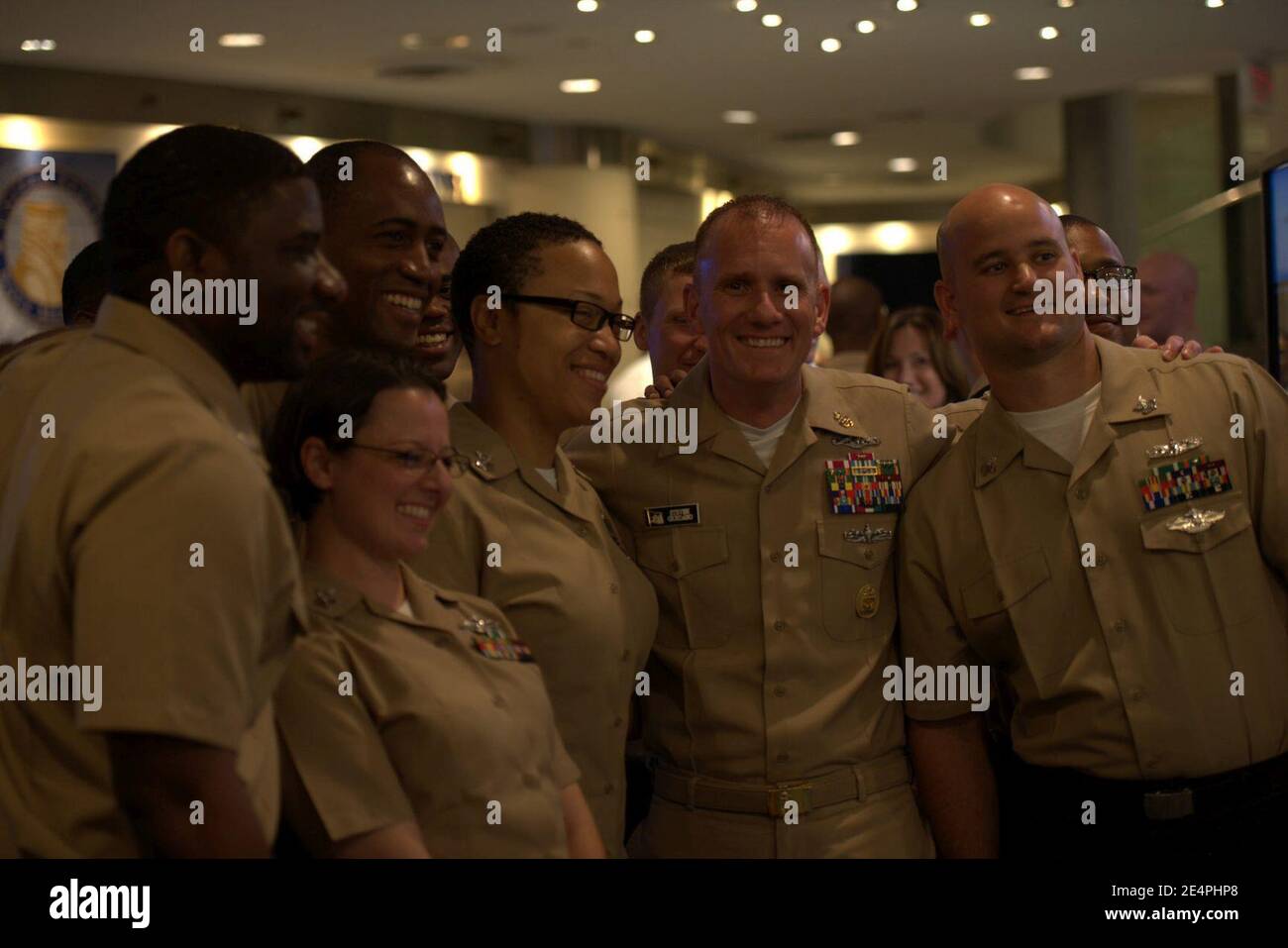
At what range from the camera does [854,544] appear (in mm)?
2660

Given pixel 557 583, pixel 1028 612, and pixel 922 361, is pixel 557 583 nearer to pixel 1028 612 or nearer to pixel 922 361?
pixel 1028 612

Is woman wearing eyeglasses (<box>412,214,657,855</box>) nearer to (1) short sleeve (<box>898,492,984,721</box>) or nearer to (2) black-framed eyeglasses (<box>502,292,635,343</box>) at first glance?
(2) black-framed eyeglasses (<box>502,292,635,343</box>)

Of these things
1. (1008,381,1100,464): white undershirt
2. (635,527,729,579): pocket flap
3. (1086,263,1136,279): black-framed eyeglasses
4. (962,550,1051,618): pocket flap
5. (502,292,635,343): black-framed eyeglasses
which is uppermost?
(1086,263,1136,279): black-framed eyeglasses

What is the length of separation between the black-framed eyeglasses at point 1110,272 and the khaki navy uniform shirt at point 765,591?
2.46ft

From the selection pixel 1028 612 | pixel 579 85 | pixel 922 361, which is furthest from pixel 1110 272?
pixel 579 85

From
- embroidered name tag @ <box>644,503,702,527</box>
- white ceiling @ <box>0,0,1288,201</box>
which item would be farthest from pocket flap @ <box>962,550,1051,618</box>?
white ceiling @ <box>0,0,1288,201</box>

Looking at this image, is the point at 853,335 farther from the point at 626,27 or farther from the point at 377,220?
the point at 377,220

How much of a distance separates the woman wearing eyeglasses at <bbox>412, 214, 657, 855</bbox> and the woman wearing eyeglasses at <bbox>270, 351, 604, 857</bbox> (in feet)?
1.10

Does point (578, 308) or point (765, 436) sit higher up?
point (578, 308)

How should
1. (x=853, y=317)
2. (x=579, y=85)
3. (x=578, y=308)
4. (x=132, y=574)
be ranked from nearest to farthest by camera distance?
(x=132, y=574) → (x=578, y=308) → (x=853, y=317) → (x=579, y=85)

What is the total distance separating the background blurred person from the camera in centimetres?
515

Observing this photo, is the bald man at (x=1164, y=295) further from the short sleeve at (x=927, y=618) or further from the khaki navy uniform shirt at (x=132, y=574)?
the khaki navy uniform shirt at (x=132, y=574)

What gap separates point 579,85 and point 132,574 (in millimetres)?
9017
